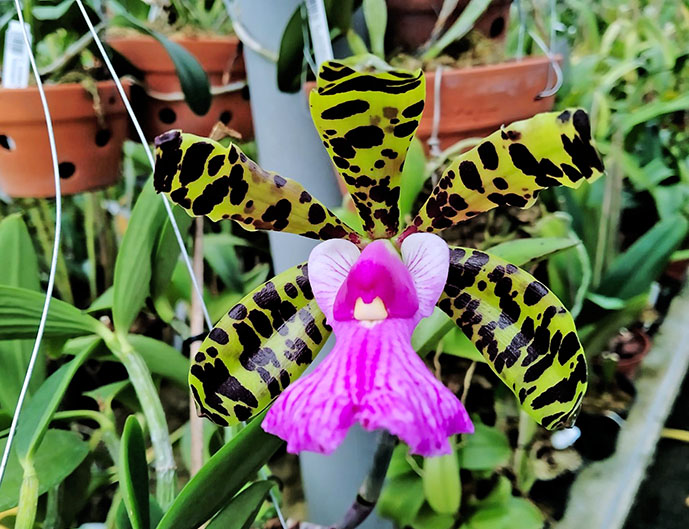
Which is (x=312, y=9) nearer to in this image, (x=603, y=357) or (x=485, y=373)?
(x=485, y=373)

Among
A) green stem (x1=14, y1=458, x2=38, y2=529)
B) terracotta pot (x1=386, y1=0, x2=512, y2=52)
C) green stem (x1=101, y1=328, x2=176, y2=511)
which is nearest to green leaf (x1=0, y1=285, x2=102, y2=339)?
green stem (x1=101, y1=328, x2=176, y2=511)

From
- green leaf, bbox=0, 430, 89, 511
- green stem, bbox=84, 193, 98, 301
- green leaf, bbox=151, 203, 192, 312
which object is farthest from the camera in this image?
green stem, bbox=84, 193, 98, 301

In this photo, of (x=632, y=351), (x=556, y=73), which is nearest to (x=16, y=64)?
(x=556, y=73)

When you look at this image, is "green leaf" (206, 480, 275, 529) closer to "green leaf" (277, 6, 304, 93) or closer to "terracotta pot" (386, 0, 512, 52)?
"green leaf" (277, 6, 304, 93)

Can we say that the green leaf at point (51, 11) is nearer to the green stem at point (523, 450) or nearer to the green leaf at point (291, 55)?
the green leaf at point (291, 55)

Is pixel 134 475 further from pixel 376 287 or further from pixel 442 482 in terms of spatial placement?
pixel 442 482
